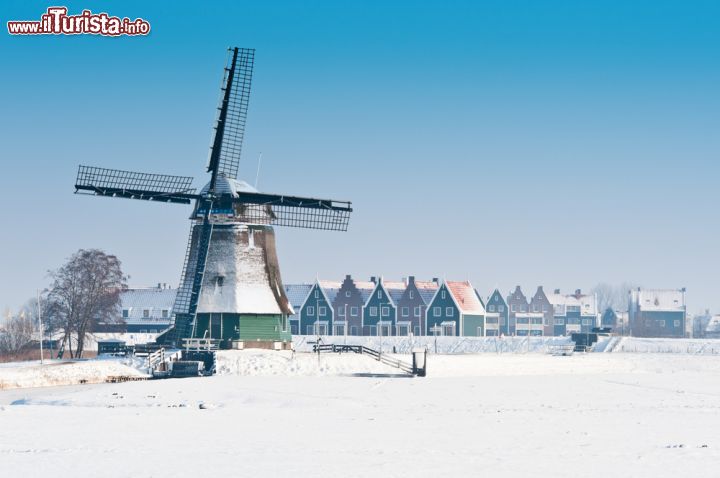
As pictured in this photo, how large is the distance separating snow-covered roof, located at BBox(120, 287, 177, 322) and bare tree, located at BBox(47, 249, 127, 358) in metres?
37.3

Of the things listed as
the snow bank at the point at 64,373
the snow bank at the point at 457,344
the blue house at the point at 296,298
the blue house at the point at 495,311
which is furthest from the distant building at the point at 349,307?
the snow bank at the point at 64,373

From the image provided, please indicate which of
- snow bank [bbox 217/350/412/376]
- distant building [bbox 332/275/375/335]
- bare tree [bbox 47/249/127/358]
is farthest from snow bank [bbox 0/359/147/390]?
distant building [bbox 332/275/375/335]

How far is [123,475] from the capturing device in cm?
2523

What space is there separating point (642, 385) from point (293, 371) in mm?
18484

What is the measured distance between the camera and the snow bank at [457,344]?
101 metres

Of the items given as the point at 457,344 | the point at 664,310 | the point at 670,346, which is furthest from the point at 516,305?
the point at 670,346

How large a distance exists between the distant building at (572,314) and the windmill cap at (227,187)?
98.0m

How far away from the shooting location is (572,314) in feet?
520

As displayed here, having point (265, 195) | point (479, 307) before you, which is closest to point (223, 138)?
point (265, 195)

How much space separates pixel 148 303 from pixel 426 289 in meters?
30.4

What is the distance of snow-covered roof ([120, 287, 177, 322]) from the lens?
4734 inches

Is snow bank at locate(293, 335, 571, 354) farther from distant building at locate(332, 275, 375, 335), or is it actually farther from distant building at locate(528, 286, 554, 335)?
distant building at locate(528, 286, 554, 335)

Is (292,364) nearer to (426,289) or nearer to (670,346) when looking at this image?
(670,346)

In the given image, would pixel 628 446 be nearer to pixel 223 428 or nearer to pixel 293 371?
pixel 223 428
